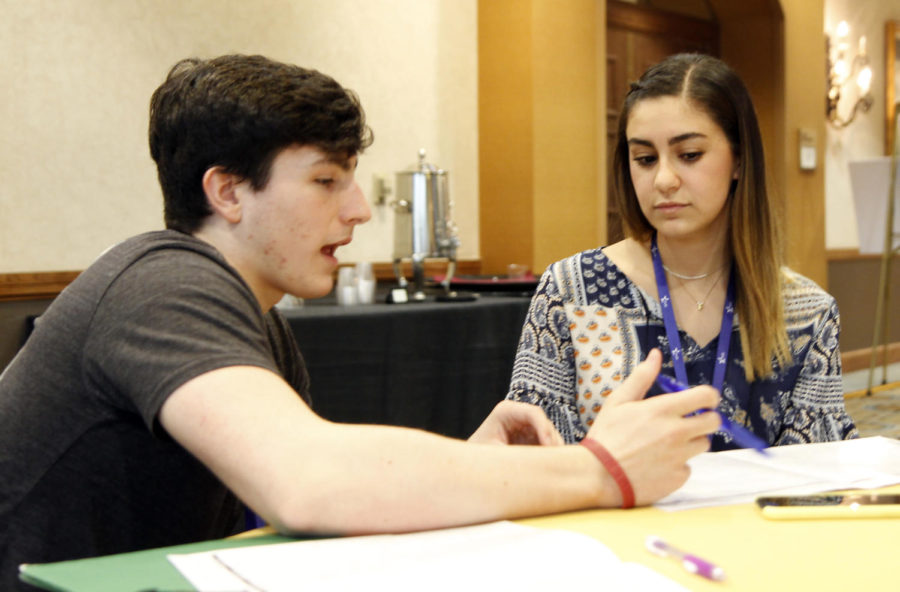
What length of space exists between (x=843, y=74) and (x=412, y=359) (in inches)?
210

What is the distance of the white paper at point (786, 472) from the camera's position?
1048 mm

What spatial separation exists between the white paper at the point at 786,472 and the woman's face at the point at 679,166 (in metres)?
0.57

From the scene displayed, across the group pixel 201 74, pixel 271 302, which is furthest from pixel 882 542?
pixel 201 74

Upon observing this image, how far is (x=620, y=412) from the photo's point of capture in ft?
3.23

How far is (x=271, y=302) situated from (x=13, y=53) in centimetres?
234

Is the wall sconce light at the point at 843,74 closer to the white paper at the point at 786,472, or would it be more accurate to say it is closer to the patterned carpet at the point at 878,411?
the patterned carpet at the point at 878,411

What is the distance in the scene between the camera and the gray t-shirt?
97 centimetres

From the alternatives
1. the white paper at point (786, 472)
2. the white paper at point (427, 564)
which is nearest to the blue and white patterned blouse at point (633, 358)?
the white paper at point (786, 472)

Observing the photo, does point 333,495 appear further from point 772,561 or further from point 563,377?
point 563,377

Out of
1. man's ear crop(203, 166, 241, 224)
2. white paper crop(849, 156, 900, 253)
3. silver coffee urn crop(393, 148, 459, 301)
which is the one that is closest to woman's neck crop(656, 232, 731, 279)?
man's ear crop(203, 166, 241, 224)

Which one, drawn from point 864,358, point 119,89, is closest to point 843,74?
point 864,358

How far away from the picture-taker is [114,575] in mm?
763

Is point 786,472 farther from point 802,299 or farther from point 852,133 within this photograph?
point 852,133

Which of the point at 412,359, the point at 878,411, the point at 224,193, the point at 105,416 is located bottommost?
the point at 878,411
